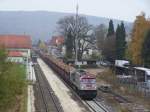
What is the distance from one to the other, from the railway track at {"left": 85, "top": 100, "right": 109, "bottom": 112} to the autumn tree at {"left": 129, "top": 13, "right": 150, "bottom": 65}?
28.2 m

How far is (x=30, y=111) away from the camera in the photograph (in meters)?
34.0

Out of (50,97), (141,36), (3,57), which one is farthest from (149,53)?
(3,57)

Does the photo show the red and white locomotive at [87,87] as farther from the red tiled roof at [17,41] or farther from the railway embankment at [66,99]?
the red tiled roof at [17,41]

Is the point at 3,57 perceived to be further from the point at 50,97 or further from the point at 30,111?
the point at 50,97

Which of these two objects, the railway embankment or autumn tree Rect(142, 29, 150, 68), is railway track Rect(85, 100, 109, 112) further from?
autumn tree Rect(142, 29, 150, 68)

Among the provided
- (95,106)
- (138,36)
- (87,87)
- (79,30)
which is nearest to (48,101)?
(87,87)

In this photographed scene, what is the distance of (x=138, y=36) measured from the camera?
71500mm

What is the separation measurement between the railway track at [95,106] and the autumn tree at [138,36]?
Answer: 1109 inches

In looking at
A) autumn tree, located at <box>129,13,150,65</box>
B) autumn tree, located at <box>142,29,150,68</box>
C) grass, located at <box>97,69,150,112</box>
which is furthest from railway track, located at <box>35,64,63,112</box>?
autumn tree, located at <box>129,13,150,65</box>

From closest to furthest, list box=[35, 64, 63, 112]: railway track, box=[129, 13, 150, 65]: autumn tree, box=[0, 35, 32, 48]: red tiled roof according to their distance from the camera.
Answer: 1. box=[35, 64, 63, 112]: railway track
2. box=[129, 13, 150, 65]: autumn tree
3. box=[0, 35, 32, 48]: red tiled roof

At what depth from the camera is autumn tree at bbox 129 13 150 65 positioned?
226 feet

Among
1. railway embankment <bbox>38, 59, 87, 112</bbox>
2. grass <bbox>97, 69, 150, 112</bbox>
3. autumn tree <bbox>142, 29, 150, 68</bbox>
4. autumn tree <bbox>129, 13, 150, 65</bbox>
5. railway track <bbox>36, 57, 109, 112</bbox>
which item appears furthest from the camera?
autumn tree <bbox>129, 13, 150, 65</bbox>

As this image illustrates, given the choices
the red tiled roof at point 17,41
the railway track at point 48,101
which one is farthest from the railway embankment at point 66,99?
the red tiled roof at point 17,41

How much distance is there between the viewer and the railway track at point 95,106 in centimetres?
3521
